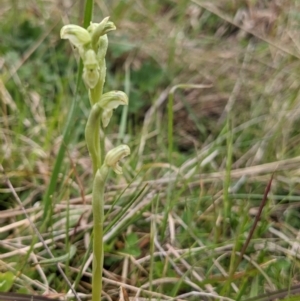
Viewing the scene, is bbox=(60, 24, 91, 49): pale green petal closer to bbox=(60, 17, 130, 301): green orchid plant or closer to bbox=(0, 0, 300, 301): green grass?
bbox=(60, 17, 130, 301): green orchid plant

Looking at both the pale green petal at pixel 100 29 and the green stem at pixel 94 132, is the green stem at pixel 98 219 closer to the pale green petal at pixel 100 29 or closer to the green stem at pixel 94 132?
the green stem at pixel 94 132

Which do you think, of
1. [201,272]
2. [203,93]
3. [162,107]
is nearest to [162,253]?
[201,272]

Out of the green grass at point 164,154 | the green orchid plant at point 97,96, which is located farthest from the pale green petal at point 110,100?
the green grass at point 164,154

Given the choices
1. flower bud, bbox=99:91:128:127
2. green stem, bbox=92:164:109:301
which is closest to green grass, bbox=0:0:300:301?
green stem, bbox=92:164:109:301

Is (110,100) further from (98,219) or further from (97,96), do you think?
(98,219)

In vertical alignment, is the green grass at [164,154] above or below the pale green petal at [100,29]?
below
